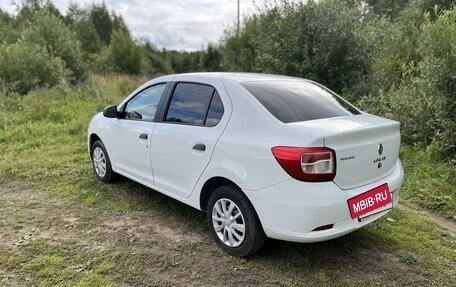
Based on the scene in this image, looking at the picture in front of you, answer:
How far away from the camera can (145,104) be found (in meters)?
4.34

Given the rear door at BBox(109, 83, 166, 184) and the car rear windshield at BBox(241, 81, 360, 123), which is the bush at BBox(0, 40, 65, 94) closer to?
the rear door at BBox(109, 83, 166, 184)

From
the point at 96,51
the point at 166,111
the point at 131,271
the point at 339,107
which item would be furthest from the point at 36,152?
the point at 96,51

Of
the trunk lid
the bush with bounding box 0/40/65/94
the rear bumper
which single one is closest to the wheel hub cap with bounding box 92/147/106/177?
the rear bumper

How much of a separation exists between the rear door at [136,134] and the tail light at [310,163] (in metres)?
1.80

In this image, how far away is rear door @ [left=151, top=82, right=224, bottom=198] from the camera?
336cm

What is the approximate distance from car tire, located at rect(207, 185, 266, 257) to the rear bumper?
0.13 metres

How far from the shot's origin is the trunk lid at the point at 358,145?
9.02 ft

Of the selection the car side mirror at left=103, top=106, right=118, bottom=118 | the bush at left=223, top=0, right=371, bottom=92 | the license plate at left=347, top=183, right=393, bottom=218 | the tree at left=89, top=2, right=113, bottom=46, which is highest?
the tree at left=89, top=2, right=113, bottom=46

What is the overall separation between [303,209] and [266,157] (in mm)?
458

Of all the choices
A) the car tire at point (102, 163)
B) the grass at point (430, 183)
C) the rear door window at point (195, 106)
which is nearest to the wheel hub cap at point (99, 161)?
the car tire at point (102, 163)

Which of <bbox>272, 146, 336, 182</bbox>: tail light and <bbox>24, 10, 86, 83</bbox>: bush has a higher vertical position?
<bbox>24, 10, 86, 83</bbox>: bush

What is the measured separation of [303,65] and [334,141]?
6470 millimetres

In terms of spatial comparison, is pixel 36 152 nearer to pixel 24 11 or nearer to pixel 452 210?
pixel 452 210

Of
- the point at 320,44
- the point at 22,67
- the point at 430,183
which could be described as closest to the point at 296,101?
the point at 430,183
